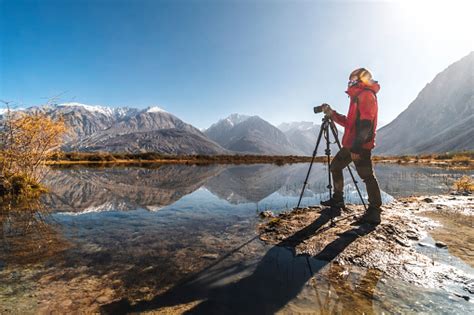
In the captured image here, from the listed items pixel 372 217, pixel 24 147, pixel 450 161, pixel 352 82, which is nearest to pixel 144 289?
pixel 372 217

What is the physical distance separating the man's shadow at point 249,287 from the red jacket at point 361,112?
10.2 ft

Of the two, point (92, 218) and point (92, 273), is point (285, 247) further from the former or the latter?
point (92, 218)

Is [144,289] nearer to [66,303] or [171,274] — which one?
[171,274]

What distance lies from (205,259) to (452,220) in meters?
7.62

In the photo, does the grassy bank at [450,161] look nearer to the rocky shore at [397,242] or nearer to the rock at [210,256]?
the rocky shore at [397,242]

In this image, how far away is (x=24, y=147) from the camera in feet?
40.1

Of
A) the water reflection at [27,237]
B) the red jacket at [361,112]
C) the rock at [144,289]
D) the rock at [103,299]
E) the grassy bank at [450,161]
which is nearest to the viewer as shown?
the rock at [103,299]

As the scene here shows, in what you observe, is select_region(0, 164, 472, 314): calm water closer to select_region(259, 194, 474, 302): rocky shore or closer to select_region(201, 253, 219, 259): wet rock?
select_region(201, 253, 219, 259): wet rock

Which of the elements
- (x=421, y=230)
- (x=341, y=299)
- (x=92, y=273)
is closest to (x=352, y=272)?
(x=341, y=299)

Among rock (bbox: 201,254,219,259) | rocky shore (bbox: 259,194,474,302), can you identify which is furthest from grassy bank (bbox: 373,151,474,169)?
rock (bbox: 201,254,219,259)

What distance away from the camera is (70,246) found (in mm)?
5961

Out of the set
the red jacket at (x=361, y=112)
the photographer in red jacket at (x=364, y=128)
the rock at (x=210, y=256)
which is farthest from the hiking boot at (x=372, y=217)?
the rock at (x=210, y=256)

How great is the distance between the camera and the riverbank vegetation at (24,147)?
11.6 m

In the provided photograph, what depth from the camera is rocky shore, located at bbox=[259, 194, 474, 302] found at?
4336 mm
